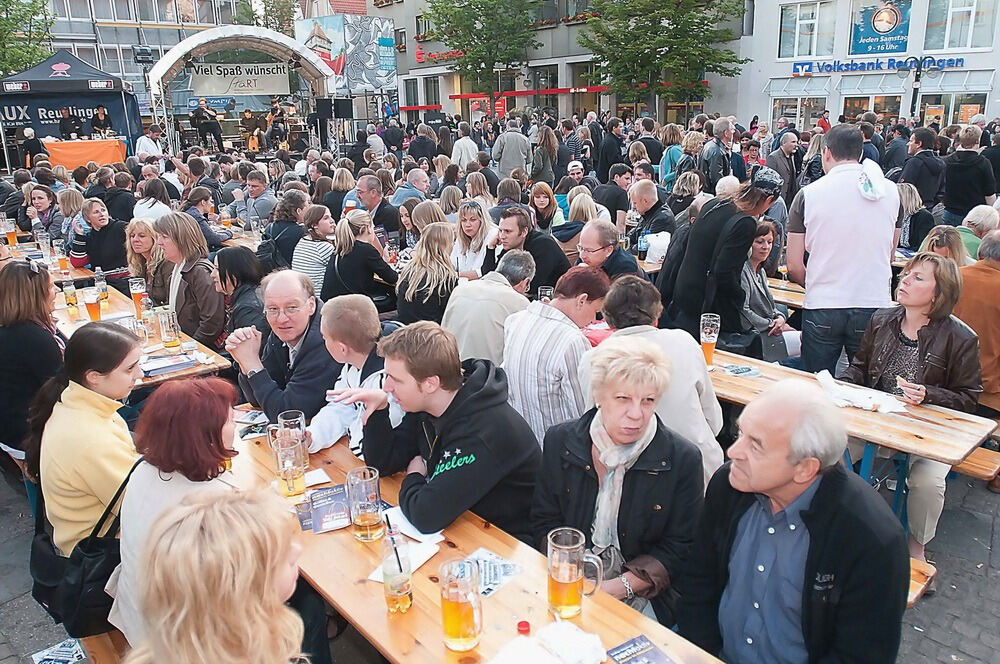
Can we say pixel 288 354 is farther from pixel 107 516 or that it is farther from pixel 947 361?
pixel 947 361

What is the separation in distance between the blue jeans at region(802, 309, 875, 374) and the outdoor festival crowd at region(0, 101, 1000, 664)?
2 centimetres

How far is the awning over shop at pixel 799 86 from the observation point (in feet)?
76.5

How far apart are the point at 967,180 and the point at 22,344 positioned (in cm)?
844

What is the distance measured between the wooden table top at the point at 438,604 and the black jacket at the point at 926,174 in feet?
25.5

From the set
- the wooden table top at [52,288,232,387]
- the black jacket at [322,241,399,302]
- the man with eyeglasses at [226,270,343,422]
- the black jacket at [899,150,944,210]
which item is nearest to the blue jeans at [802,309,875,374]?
the man with eyeglasses at [226,270,343,422]

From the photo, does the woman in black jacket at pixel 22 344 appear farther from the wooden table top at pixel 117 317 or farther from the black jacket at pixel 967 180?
the black jacket at pixel 967 180

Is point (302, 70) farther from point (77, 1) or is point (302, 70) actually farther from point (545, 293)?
point (77, 1)

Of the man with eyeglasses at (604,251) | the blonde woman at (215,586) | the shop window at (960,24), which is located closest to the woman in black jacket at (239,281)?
the man with eyeglasses at (604,251)

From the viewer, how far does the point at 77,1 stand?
36781mm

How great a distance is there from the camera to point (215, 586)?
4.47 feet

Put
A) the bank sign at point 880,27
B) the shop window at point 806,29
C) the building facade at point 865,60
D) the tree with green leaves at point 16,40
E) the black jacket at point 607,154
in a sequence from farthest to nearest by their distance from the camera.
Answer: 1. the tree with green leaves at point 16,40
2. the shop window at point 806,29
3. the bank sign at point 880,27
4. the building facade at point 865,60
5. the black jacket at point 607,154

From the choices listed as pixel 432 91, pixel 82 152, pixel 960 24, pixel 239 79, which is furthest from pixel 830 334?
pixel 432 91

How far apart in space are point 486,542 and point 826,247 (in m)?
2.98

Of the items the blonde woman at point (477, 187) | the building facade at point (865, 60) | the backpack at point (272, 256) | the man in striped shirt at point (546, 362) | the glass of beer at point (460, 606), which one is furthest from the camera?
the building facade at point (865, 60)
